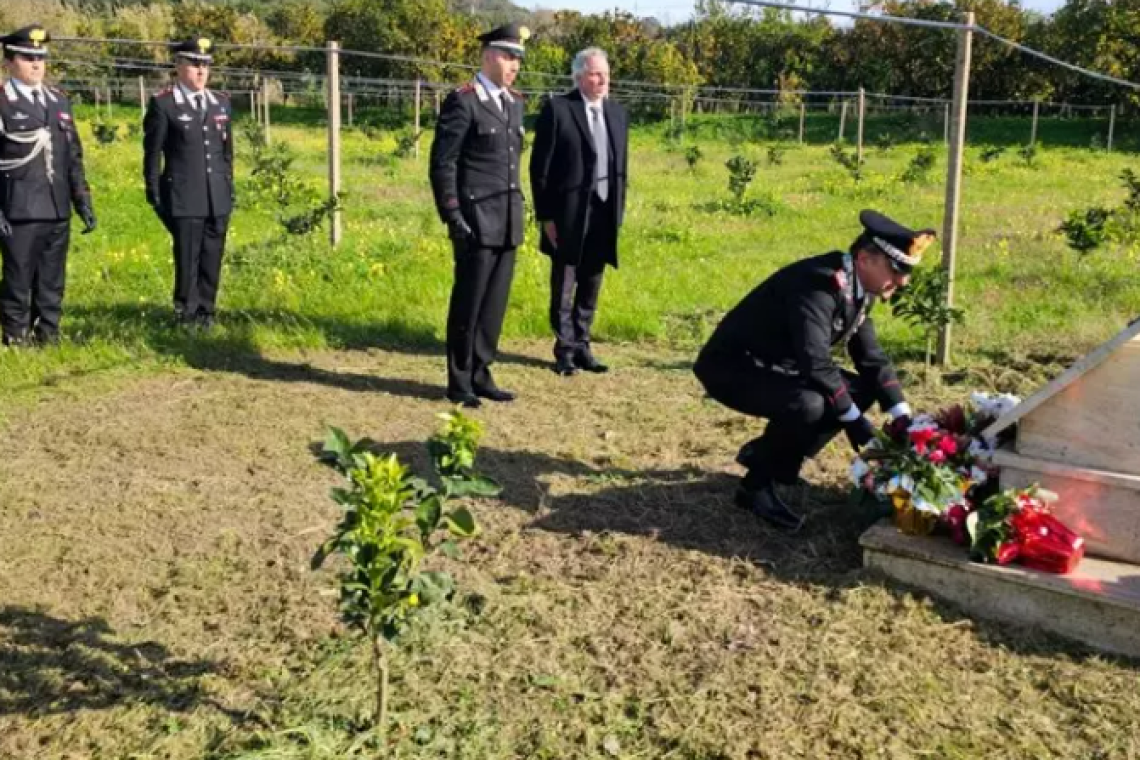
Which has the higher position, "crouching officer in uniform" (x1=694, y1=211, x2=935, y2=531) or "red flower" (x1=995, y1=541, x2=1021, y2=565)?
"crouching officer in uniform" (x1=694, y1=211, x2=935, y2=531)

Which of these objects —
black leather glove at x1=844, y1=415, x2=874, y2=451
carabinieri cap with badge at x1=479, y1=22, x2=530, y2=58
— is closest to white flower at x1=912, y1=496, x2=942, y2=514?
black leather glove at x1=844, y1=415, x2=874, y2=451

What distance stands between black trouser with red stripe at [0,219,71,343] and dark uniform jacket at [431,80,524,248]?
2.70m

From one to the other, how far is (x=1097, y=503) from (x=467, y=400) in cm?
309

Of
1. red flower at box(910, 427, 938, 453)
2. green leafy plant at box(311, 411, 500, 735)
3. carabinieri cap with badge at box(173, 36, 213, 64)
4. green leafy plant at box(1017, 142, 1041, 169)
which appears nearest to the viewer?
green leafy plant at box(311, 411, 500, 735)

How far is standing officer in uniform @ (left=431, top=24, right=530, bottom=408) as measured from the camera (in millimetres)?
5445

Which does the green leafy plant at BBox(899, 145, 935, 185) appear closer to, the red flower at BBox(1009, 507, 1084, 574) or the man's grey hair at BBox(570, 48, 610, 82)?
the man's grey hair at BBox(570, 48, 610, 82)

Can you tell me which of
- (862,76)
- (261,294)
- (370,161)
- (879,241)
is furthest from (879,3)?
(879,241)

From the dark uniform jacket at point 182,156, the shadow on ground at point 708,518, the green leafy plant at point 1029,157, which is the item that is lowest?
the shadow on ground at point 708,518

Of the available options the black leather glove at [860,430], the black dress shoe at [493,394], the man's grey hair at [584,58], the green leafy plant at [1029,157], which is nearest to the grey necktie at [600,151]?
the man's grey hair at [584,58]

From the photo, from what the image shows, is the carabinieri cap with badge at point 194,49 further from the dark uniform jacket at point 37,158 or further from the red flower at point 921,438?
the red flower at point 921,438

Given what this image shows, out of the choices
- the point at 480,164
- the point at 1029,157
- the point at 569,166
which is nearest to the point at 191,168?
the point at 480,164

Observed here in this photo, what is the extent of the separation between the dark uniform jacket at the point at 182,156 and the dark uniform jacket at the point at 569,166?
7.15 feet

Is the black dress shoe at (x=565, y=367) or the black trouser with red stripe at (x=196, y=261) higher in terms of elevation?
the black trouser with red stripe at (x=196, y=261)

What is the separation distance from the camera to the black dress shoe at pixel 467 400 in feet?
18.7
